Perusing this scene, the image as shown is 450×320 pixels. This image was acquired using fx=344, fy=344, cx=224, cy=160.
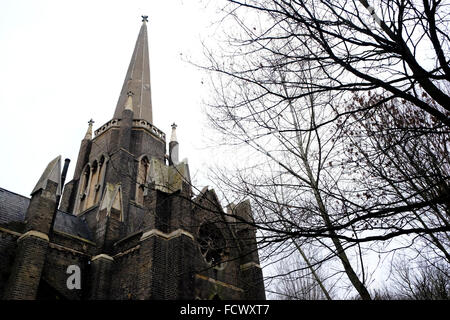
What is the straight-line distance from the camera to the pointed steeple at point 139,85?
27.8 metres

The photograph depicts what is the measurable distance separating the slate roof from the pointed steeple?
10490 mm

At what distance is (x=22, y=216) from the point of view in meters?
13.8

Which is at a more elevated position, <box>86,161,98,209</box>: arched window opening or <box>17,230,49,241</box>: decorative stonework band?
<box>86,161,98,209</box>: arched window opening

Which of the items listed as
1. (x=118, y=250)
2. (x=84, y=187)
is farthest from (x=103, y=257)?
(x=84, y=187)

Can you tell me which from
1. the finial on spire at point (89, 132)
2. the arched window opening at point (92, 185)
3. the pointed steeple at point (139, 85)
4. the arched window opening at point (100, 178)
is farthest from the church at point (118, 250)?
the pointed steeple at point (139, 85)

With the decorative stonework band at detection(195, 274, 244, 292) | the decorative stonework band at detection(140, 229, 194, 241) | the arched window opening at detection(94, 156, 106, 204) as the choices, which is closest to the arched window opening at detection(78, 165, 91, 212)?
the arched window opening at detection(94, 156, 106, 204)

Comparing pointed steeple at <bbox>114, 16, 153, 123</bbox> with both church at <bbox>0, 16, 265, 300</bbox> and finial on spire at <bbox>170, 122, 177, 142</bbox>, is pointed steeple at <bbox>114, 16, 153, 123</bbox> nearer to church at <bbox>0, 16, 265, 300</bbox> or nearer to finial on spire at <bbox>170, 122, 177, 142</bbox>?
finial on spire at <bbox>170, 122, 177, 142</bbox>

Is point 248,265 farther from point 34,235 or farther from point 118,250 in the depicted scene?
point 34,235

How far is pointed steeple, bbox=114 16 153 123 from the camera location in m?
27.8

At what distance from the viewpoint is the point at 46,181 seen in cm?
1327

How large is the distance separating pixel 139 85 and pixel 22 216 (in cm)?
1904

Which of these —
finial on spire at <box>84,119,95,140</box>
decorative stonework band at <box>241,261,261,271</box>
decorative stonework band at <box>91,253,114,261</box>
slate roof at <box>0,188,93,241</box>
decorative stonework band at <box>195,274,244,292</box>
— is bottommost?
decorative stonework band at <box>195,274,244,292</box>
